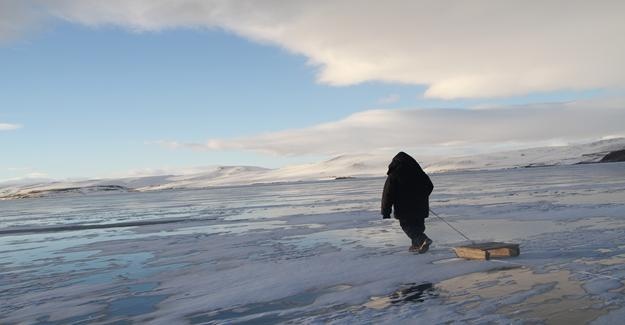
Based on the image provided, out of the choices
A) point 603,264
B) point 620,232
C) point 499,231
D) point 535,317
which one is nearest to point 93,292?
point 535,317

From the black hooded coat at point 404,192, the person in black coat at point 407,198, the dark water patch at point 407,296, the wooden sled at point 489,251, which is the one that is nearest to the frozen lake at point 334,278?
the dark water patch at point 407,296

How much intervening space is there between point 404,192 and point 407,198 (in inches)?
4.8

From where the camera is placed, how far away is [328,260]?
376 inches

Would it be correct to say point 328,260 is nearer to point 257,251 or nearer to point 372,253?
point 372,253

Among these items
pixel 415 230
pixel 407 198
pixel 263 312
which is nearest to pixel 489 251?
pixel 415 230

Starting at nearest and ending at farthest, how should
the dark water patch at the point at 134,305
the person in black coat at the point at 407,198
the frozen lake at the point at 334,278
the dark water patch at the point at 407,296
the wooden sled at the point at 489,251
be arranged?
the frozen lake at the point at 334,278
the dark water patch at the point at 407,296
the dark water patch at the point at 134,305
the wooden sled at the point at 489,251
the person in black coat at the point at 407,198

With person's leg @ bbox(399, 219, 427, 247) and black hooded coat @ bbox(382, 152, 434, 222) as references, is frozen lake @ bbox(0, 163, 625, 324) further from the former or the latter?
black hooded coat @ bbox(382, 152, 434, 222)

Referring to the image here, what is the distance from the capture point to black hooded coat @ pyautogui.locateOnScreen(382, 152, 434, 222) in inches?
378

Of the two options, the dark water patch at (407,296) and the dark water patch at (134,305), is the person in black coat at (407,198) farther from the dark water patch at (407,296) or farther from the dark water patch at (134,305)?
the dark water patch at (134,305)

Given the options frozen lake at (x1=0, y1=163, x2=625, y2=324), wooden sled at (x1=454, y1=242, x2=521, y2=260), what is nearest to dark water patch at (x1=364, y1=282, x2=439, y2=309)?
frozen lake at (x1=0, y1=163, x2=625, y2=324)

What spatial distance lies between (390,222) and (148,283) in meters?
9.07

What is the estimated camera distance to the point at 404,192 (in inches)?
380

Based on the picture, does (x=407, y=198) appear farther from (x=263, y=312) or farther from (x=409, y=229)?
(x=263, y=312)

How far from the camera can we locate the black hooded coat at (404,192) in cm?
960
